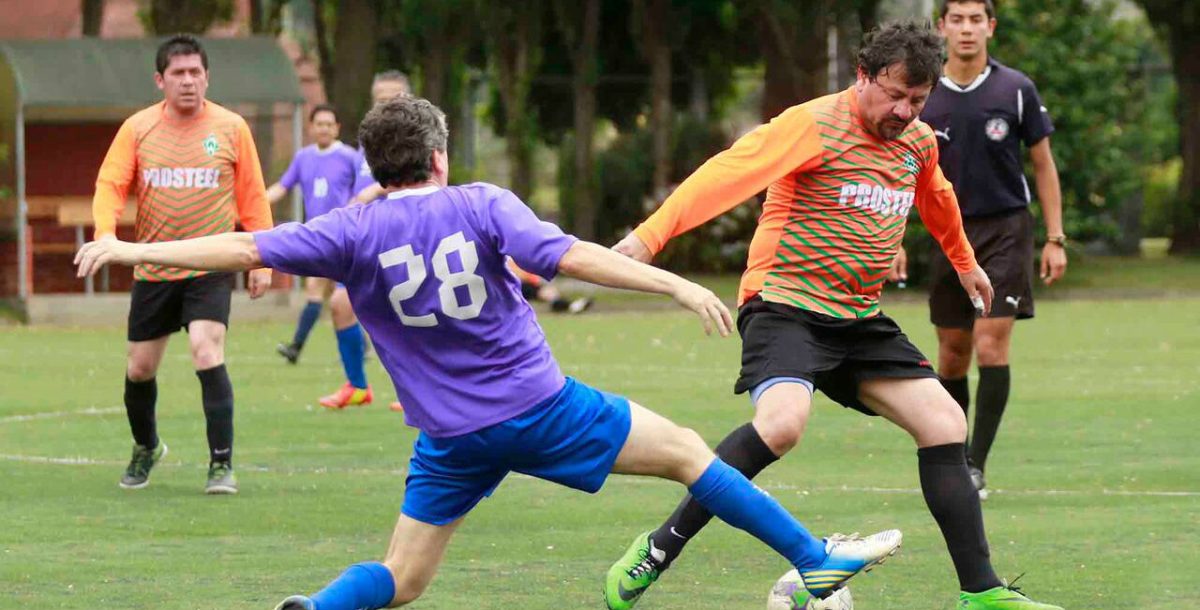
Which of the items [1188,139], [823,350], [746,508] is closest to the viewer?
[746,508]

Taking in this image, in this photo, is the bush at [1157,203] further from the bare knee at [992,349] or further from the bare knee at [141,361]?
the bare knee at [141,361]

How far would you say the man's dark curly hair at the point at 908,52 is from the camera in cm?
652

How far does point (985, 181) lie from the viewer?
9086 mm

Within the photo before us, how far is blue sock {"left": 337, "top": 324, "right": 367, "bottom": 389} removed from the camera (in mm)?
13812

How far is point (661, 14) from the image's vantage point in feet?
111

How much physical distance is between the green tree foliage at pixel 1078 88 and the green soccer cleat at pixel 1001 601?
21.7m

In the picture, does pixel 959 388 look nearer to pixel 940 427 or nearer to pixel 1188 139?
pixel 940 427

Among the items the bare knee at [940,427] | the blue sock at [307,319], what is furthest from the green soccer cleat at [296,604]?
the blue sock at [307,319]

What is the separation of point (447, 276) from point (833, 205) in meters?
1.73

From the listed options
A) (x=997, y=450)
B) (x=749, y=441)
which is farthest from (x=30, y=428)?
(x=749, y=441)

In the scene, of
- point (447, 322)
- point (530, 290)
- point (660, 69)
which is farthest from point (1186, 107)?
point (447, 322)

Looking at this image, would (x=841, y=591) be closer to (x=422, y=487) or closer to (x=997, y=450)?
(x=422, y=487)

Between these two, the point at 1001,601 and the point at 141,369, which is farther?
the point at 141,369

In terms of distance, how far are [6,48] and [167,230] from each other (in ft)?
55.6
